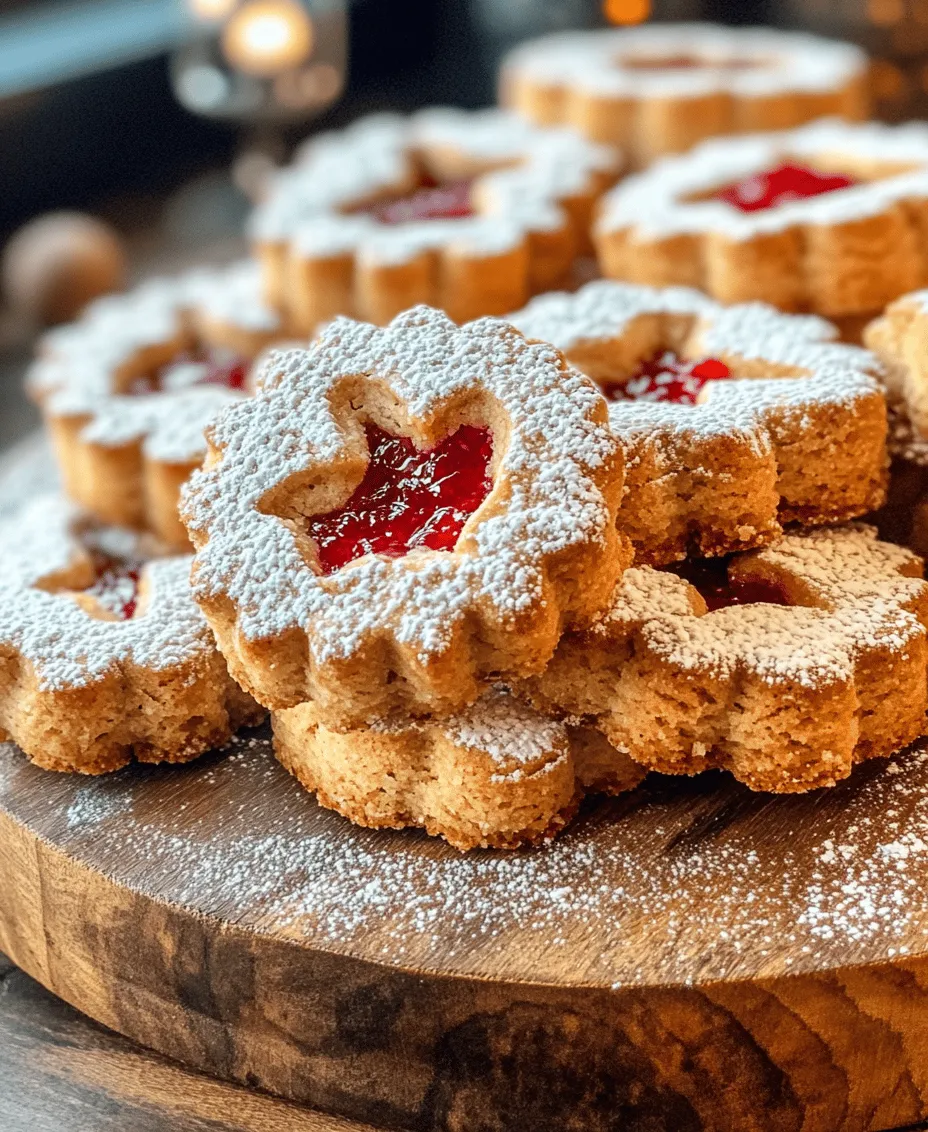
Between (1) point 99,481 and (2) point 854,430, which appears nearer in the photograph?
(2) point 854,430

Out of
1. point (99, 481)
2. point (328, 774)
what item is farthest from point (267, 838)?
point (99, 481)

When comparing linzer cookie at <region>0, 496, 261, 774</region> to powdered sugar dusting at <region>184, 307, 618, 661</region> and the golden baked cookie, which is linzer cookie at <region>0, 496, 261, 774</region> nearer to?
powdered sugar dusting at <region>184, 307, 618, 661</region>

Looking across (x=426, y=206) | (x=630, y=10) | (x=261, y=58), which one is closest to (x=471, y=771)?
(x=426, y=206)

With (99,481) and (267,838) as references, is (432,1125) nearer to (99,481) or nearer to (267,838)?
(267,838)

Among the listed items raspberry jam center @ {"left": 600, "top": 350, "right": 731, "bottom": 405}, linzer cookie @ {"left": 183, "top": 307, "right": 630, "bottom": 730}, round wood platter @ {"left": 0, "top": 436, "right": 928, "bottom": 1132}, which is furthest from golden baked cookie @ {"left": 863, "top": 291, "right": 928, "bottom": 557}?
linzer cookie @ {"left": 183, "top": 307, "right": 630, "bottom": 730}

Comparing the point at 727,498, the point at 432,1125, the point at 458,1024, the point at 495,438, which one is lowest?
the point at 432,1125
